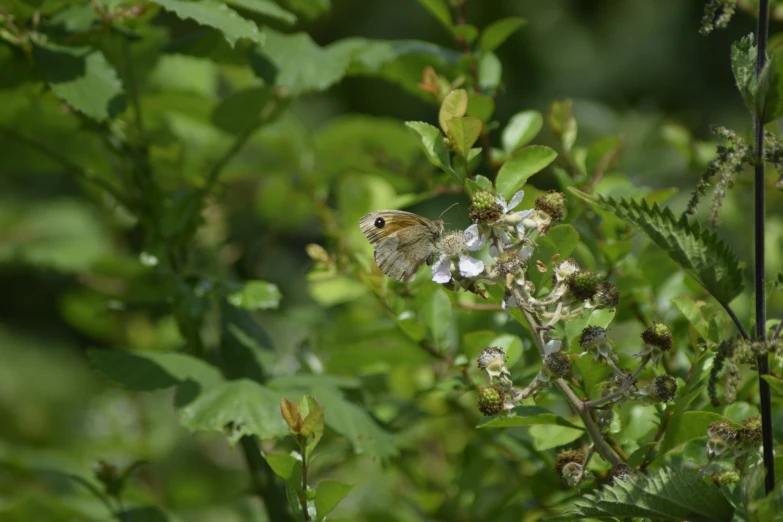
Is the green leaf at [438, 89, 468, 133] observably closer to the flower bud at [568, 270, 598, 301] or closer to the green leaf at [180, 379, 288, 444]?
the flower bud at [568, 270, 598, 301]

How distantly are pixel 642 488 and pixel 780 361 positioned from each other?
24 centimetres

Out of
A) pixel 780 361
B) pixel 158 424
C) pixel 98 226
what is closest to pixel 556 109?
pixel 780 361

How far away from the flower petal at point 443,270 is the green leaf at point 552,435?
22 cm

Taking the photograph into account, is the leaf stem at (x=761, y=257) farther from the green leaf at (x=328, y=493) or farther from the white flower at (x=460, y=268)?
the green leaf at (x=328, y=493)

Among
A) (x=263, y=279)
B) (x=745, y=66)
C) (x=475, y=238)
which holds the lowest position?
(x=263, y=279)

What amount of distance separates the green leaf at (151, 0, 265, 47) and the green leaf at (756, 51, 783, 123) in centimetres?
57

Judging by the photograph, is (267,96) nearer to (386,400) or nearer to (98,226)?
(386,400)

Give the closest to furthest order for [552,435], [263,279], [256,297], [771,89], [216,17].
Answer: [771,89]
[552,435]
[216,17]
[256,297]
[263,279]

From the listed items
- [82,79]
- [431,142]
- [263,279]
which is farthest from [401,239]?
[263,279]

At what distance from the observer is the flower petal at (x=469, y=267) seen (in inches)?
28.3

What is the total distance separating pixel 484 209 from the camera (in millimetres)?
701

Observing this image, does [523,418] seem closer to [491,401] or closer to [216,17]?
[491,401]

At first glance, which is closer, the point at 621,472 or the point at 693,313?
the point at 621,472

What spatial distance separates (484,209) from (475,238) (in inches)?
1.4
